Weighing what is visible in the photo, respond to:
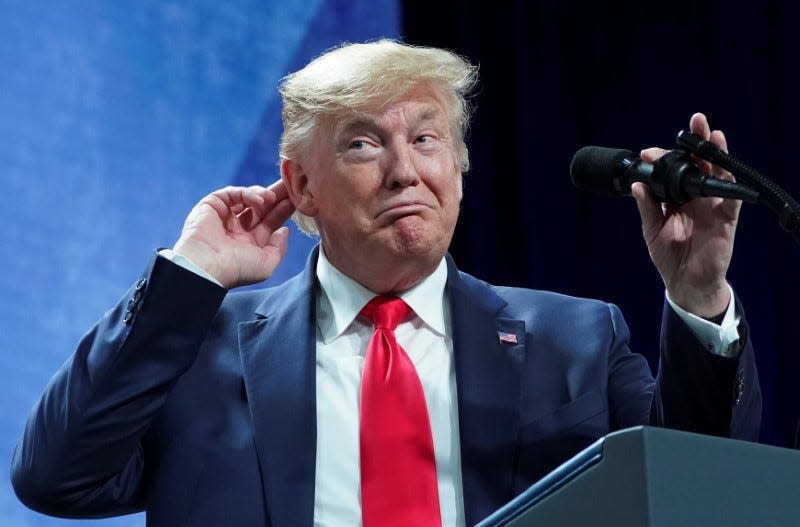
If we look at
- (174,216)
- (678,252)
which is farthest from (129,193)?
(678,252)

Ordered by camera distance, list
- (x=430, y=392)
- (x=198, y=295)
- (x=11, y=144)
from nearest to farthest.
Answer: (x=198, y=295) → (x=430, y=392) → (x=11, y=144)

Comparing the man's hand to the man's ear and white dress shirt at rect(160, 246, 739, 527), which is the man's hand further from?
the man's ear

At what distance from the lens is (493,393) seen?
1.90m

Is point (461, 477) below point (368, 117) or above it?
below

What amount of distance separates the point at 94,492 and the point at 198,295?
1.11 ft

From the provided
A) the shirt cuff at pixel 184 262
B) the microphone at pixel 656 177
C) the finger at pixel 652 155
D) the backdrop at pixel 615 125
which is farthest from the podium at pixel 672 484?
the backdrop at pixel 615 125

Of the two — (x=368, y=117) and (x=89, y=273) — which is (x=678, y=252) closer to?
(x=368, y=117)

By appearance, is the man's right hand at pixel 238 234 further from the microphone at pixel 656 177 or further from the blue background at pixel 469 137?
the blue background at pixel 469 137

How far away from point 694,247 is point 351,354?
23.0 inches

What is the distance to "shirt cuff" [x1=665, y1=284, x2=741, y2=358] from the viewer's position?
5.44 feet

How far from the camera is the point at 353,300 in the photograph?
2047 mm

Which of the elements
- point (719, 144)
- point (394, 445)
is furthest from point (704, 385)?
point (394, 445)

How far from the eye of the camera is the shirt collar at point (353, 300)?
2.02 m

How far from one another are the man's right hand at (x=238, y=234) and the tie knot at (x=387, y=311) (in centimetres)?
16
